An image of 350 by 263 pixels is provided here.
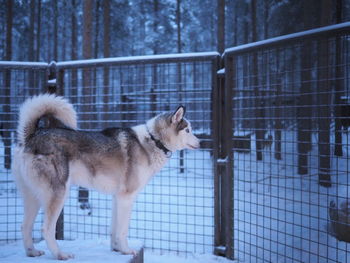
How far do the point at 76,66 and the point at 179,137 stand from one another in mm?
2130

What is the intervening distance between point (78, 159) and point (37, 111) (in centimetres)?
70

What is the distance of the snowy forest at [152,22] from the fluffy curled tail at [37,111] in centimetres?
429

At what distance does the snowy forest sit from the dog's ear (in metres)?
4.50

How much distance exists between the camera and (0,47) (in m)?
14.7

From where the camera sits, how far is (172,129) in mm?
4129

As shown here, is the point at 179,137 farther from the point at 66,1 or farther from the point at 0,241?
the point at 66,1

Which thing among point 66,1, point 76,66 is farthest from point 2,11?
point 76,66

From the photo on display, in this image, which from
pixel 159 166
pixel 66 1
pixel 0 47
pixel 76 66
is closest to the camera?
pixel 159 166

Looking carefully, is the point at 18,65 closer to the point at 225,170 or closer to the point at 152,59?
the point at 152,59

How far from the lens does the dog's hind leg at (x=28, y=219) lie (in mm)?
3658

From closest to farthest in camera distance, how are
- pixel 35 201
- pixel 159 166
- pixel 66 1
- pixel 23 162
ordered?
1. pixel 23 162
2. pixel 35 201
3. pixel 159 166
4. pixel 66 1

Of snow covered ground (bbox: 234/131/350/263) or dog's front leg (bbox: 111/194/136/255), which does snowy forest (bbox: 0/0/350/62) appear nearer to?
snow covered ground (bbox: 234/131/350/263)

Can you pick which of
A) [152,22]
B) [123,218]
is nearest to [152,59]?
[123,218]

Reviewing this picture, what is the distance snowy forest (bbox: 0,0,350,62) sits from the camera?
8.85m
